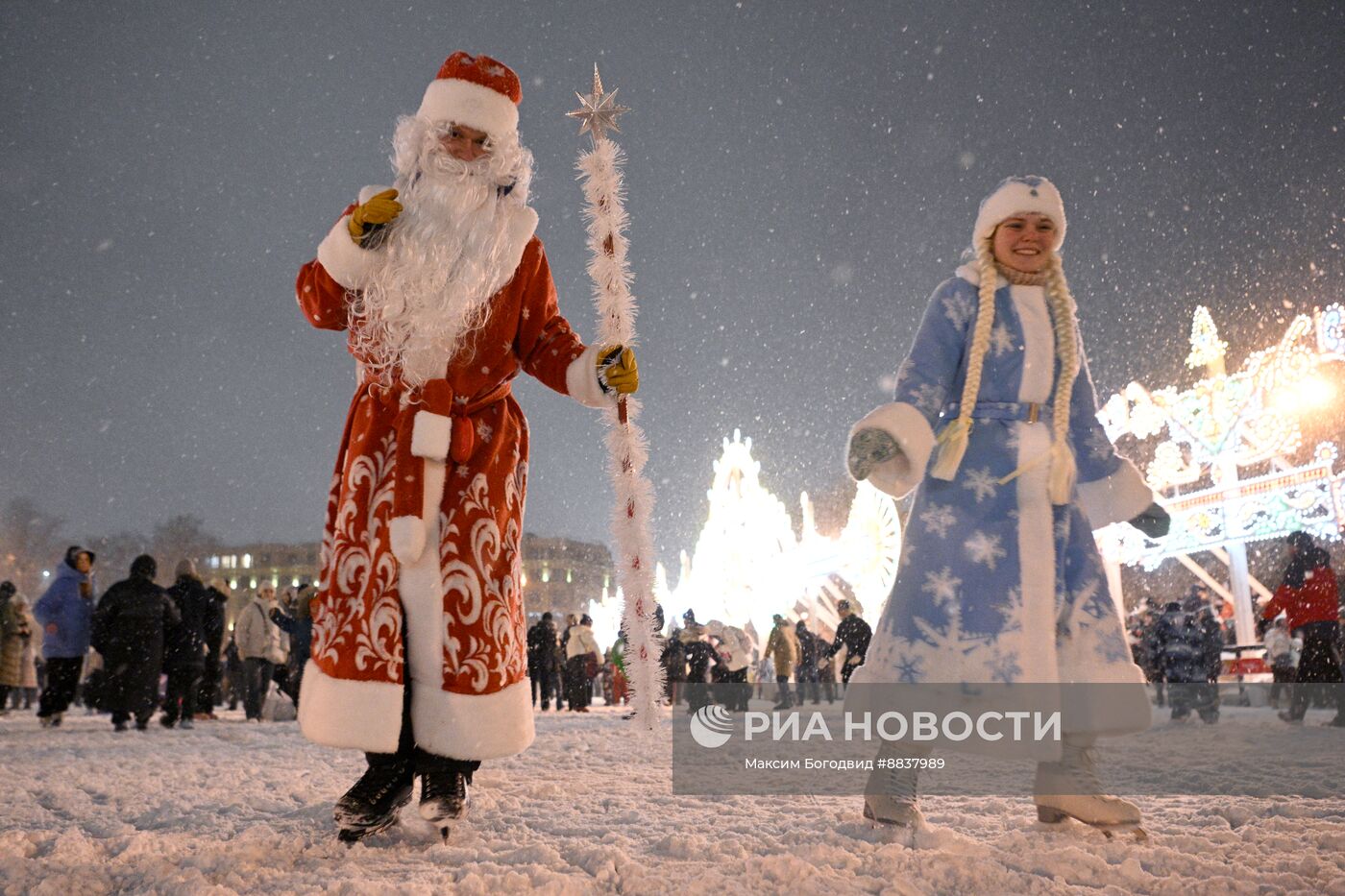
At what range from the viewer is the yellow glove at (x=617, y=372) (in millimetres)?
3430

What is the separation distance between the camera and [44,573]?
144ft

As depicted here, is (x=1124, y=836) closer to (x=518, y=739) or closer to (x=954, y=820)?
Answer: (x=954, y=820)

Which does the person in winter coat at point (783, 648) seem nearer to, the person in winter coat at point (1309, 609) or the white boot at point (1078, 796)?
the person in winter coat at point (1309, 609)

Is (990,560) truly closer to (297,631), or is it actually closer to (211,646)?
(297,631)

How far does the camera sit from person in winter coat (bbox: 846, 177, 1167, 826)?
3.03m

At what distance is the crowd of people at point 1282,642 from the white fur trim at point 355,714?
888 centimetres

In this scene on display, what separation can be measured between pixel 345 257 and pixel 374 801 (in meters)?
1.63

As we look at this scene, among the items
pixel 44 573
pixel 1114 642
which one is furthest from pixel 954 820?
pixel 44 573

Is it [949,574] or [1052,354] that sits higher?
[1052,354]

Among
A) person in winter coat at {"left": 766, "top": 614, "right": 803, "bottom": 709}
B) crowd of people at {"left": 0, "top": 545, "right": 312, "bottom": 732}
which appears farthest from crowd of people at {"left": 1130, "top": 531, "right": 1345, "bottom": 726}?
crowd of people at {"left": 0, "top": 545, "right": 312, "bottom": 732}

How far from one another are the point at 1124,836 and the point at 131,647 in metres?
8.46

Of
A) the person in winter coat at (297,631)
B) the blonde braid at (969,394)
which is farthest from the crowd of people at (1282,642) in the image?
the person in winter coat at (297,631)

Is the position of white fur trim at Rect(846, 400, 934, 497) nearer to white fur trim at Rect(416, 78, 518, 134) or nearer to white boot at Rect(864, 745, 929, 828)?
white boot at Rect(864, 745, 929, 828)

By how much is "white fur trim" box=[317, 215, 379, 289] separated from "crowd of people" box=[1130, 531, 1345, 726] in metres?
9.05
